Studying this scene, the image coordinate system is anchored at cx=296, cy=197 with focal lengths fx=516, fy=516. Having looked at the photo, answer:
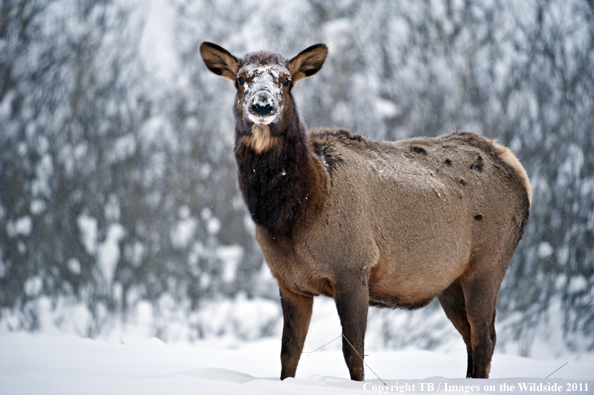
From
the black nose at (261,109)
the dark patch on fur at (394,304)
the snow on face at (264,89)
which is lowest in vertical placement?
the dark patch on fur at (394,304)

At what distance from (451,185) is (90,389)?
3427 mm

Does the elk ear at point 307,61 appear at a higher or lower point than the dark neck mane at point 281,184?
higher

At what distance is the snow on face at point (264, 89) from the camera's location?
3.79 meters

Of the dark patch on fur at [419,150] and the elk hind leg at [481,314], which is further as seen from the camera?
the dark patch on fur at [419,150]

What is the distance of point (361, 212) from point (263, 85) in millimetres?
1276

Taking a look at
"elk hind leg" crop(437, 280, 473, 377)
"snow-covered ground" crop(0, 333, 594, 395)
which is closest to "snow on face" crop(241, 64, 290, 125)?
"snow-covered ground" crop(0, 333, 594, 395)

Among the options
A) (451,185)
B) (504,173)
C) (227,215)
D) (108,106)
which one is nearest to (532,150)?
(504,173)

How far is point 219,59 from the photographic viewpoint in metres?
4.55

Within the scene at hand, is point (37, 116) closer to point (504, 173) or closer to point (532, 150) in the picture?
point (504, 173)

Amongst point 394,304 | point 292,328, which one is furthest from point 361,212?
point 292,328

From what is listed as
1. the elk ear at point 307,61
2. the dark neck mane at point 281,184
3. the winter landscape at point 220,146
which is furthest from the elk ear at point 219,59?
the winter landscape at point 220,146

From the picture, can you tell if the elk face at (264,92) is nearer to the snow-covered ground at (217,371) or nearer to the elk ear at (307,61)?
the elk ear at (307,61)

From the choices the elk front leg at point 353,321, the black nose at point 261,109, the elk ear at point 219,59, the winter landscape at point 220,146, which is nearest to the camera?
the black nose at point 261,109

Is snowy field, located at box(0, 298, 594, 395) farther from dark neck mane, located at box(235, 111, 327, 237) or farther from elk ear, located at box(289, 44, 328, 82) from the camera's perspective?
elk ear, located at box(289, 44, 328, 82)
